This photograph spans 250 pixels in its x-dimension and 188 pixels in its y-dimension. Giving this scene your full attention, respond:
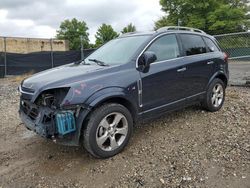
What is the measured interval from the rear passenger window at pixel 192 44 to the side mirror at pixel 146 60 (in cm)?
113

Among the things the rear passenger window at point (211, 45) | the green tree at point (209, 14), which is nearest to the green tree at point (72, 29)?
the green tree at point (209, 14)

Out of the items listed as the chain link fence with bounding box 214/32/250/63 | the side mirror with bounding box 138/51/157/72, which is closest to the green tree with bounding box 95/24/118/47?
the chain link fence with bounding box 214/32/250/63

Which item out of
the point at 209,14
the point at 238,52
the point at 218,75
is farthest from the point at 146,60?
the point at 209,14

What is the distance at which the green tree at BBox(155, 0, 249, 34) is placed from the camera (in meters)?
36.6

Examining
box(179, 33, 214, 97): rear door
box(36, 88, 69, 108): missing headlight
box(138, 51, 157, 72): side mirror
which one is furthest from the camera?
box(179, 33, 214, 97): rear door

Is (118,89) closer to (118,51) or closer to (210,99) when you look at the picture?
(118,51)

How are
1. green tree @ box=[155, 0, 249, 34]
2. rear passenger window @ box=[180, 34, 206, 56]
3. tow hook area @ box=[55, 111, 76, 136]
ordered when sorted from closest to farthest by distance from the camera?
1. tow hook area @ box=[55, 111, 76, 136]
2. rear passenger window @ box=[180, 34, 206, 56]
3. green tree @ box=[155, 0, 249, 34]

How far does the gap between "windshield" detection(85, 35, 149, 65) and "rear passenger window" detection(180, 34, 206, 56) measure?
0.87 meters

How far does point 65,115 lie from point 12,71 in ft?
48.8

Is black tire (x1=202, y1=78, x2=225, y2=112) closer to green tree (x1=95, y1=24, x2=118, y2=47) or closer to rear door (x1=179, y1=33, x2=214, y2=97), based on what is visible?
rear door (x1=179, y1=33, x2=214, y2=97)

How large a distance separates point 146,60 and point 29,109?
1839mm

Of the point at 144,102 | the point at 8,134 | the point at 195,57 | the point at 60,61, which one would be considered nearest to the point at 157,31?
the point at 195,57

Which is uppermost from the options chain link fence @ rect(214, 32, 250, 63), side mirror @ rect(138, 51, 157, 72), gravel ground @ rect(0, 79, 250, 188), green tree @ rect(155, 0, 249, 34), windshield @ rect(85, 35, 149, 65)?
green tree @ rect(155, 0, 249, 34)

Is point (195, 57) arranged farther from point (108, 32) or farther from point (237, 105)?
point (108, 32)
